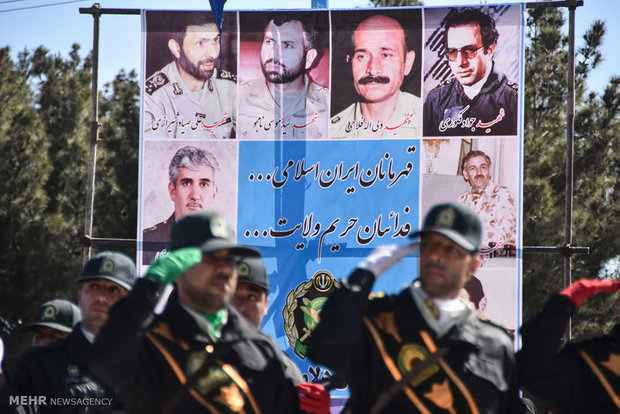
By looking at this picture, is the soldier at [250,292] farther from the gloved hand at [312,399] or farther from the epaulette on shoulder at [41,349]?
the gloved hand at [312,399]

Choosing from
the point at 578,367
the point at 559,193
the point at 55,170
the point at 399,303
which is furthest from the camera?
the point at 55,170

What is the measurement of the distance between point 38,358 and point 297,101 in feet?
19.4

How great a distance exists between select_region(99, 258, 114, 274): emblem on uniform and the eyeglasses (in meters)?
6.03

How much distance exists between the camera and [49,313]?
641 cm

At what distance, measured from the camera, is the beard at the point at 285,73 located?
10727mm

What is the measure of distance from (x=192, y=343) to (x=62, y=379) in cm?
169

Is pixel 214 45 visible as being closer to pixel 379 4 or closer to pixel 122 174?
pixel 379 4

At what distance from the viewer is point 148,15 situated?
35.2ft

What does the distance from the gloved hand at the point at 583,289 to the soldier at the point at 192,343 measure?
124cm

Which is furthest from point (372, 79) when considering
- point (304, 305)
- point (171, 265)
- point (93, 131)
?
point (171, 265)

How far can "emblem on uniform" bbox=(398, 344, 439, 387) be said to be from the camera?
3.81 m

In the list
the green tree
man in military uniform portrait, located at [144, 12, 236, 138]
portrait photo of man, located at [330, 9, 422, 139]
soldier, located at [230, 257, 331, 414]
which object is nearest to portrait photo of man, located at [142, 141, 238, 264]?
man in military uniform portrait, located at [144, 12, 236, 138]

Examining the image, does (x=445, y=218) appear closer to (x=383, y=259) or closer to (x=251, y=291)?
(x=383, y=259)

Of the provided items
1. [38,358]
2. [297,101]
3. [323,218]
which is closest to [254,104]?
[297,101]
